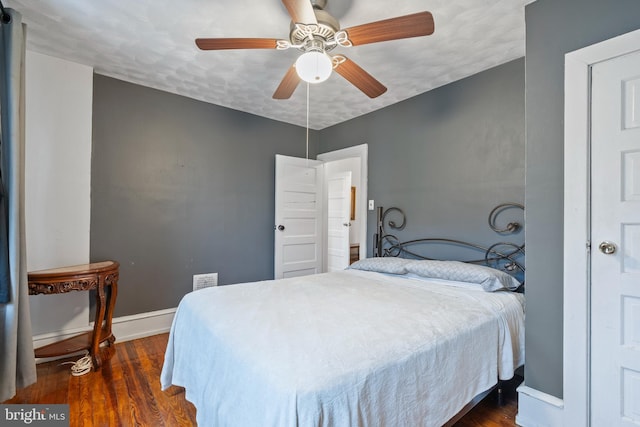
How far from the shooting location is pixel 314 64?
5.56 feet

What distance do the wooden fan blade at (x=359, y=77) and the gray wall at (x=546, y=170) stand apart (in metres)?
0.94

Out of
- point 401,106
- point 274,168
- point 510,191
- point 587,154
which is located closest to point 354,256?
point 274,168

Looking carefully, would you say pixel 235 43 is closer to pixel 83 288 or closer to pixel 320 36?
pixel 320 36

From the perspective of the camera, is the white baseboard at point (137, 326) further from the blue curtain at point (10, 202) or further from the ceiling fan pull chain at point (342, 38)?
the ceiling fan pull chain at point (342, 38)

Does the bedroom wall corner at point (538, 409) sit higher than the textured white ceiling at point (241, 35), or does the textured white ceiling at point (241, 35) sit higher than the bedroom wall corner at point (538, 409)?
the textured white ceiling at point (241, 35)

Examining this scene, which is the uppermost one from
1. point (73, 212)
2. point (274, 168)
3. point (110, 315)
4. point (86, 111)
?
point (86, 111)

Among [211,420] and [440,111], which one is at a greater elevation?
[440,111]

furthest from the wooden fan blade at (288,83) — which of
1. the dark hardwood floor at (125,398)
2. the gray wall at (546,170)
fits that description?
the dark hardwood floor at (125,398)

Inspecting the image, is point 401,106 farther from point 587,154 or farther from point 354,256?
point 354,256

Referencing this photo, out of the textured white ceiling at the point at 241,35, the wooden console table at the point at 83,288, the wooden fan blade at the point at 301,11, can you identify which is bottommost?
the wooden console table at the point at 83,288

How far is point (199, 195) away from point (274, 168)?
1070mm

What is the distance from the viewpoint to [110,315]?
2.58 m

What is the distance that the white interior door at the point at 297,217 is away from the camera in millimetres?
3967

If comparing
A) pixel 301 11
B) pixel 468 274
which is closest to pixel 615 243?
pixel 468 274
